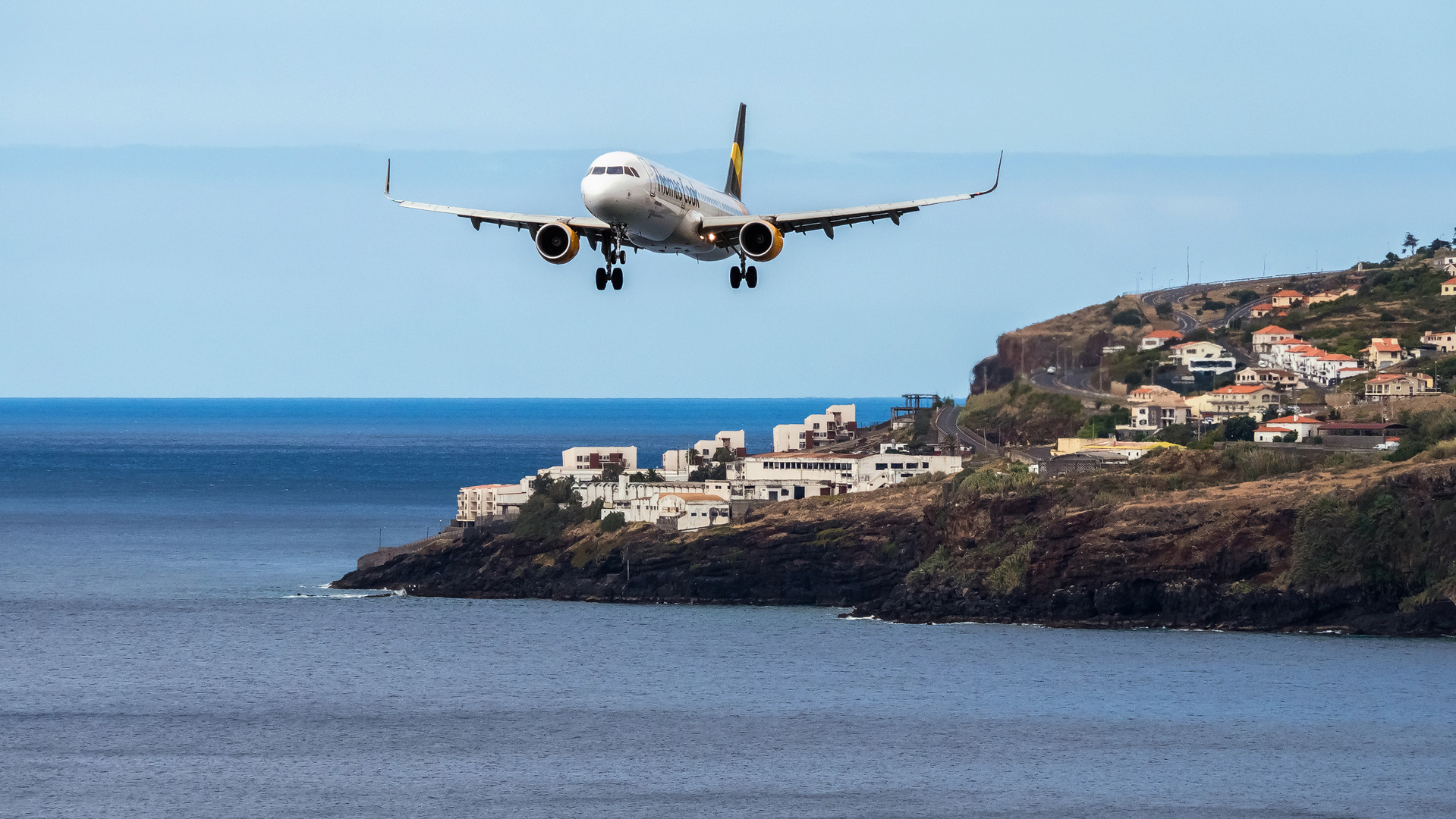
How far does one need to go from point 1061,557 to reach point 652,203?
102695 millimetres

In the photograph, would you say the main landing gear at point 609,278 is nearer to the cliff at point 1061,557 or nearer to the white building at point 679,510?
the cliff at point 1061,557

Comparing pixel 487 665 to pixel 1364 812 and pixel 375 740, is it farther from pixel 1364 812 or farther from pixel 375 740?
pixel 1364 812

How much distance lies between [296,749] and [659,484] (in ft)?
240

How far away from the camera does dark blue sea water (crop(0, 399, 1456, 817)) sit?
4240 inches

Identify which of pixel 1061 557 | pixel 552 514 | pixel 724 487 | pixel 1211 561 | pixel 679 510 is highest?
pixel 724 487

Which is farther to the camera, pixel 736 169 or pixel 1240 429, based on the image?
pixel 1240 429

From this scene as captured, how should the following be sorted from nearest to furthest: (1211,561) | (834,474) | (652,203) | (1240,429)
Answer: (652,203) < (1211,561) < (1240,429) < (834,474)

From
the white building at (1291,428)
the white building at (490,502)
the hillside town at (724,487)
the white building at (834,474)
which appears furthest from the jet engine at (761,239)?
the white building at (490,502)

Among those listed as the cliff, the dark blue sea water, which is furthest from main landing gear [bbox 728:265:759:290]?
the cliff

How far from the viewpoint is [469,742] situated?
121875mm

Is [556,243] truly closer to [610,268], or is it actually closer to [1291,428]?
[610,268]

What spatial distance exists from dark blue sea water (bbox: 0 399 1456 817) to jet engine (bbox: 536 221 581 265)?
4761 cm

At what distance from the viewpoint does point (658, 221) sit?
63.8 metres

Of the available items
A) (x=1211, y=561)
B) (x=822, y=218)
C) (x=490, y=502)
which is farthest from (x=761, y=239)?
(x=490, y=502)
